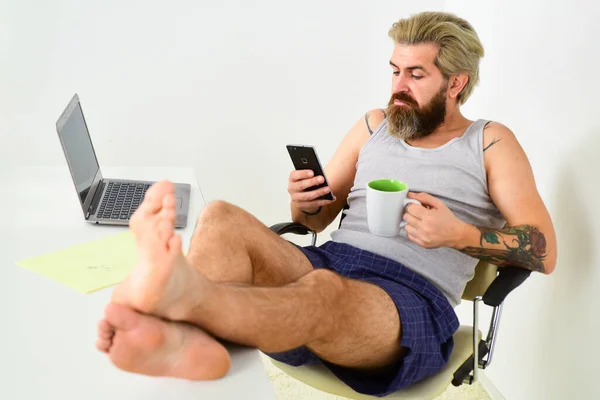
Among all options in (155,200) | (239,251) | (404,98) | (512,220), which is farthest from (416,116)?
(155,200)

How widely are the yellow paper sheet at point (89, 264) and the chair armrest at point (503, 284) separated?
83 cm

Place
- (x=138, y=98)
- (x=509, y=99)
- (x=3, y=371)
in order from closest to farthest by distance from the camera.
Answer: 1. (x=3, y=371)
2. (x=509, y=99)
3. (x=138, y=98)

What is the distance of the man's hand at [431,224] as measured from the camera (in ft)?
5.74

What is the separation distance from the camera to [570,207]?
2.17m

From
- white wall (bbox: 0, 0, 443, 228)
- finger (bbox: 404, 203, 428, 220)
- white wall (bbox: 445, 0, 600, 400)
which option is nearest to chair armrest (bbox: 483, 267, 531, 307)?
finger (bbox: 404, 203, 428, 220)

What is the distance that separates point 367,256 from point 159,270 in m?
0.98

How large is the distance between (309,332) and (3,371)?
539 mm

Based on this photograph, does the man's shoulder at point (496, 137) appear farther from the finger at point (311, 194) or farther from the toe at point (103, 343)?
the toe at point (103, 343)

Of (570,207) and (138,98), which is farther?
(138,98)

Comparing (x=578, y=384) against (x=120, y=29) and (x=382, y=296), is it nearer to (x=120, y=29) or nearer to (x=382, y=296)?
(x=382, y=296)

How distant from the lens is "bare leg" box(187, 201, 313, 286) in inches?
57.4

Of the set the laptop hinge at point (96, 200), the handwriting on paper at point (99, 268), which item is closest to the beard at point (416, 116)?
the laptop hinge at point (96, 200)

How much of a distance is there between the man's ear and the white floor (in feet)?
3.76

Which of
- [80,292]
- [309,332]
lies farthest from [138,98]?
[309,332]
